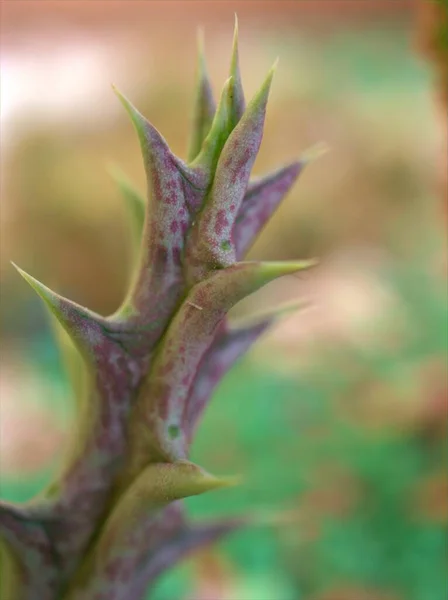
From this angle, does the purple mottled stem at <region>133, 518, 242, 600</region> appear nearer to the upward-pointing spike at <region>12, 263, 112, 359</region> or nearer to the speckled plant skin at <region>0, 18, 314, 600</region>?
the speckled plant skin at <region>0, 18, 314, 600</region>

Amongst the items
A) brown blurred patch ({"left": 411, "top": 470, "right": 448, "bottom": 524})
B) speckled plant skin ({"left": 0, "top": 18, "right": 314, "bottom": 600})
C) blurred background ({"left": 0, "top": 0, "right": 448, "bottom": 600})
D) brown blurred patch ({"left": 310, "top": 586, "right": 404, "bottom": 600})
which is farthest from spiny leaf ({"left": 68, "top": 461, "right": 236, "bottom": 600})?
brown blurred patch ({"left": 411, "top": 470, "right": 448, "bottom": 524})

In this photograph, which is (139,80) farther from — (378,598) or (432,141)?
(378,598)

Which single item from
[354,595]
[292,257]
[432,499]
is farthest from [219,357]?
[292,257]

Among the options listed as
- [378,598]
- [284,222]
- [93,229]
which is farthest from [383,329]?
[93,229]

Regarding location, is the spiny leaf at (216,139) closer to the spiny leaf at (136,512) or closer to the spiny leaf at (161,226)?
the spiny leaf at (161,226)

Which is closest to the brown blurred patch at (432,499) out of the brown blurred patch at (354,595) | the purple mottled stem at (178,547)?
the brown blurred patch at (354,595)

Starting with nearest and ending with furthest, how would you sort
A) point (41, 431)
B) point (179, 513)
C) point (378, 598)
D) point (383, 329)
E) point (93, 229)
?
point (179, 513) < point (378, 598) < point (41, 431) < point (383, 329) < point (93, 229)
